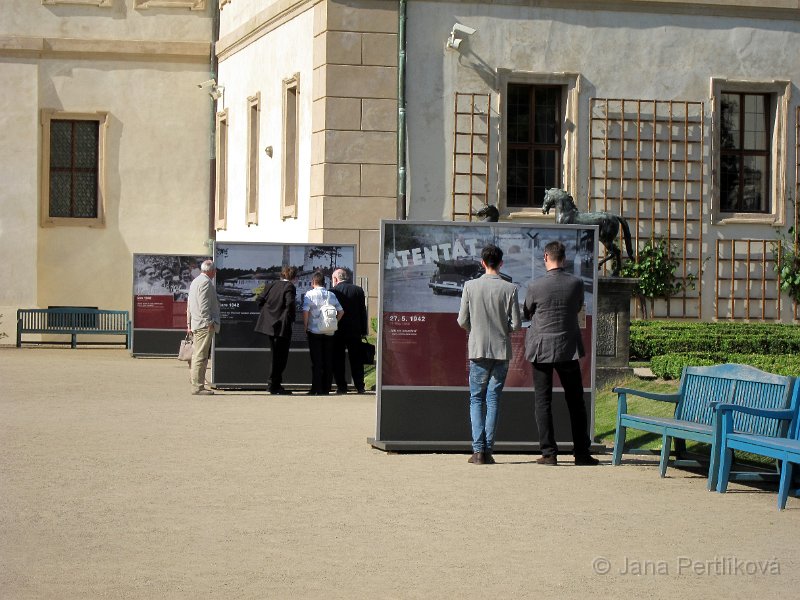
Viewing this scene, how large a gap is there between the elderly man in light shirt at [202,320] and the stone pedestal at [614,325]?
4.59 meters

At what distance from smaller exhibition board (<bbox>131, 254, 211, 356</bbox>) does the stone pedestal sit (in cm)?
1082

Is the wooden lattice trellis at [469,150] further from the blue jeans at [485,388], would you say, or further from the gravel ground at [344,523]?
the blue jeans at [485,388]

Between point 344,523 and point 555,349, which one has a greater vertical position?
point 555,349

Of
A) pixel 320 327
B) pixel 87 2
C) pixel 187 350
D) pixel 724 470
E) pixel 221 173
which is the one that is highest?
pixel 87 2

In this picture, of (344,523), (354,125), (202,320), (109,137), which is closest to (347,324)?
(202,320)

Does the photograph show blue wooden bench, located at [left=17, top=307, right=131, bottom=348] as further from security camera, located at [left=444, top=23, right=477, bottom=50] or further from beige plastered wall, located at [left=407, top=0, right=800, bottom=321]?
security camera, located at [left=444, top=23, right=477, bottom=50]

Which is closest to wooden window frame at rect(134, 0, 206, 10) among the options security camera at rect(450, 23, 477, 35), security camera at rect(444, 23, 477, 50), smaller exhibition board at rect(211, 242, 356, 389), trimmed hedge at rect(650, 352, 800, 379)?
security camera at rect(444, 23, 477, 50)

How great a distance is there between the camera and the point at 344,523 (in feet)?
30.3

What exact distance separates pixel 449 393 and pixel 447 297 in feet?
2.61

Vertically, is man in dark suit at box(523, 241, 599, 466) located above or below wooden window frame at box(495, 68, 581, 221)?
below

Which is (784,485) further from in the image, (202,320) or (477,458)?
(202,320)

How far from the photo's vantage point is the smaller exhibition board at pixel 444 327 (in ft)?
43.8

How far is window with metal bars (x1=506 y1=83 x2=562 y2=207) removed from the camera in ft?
84.3

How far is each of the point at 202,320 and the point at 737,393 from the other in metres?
8.97
